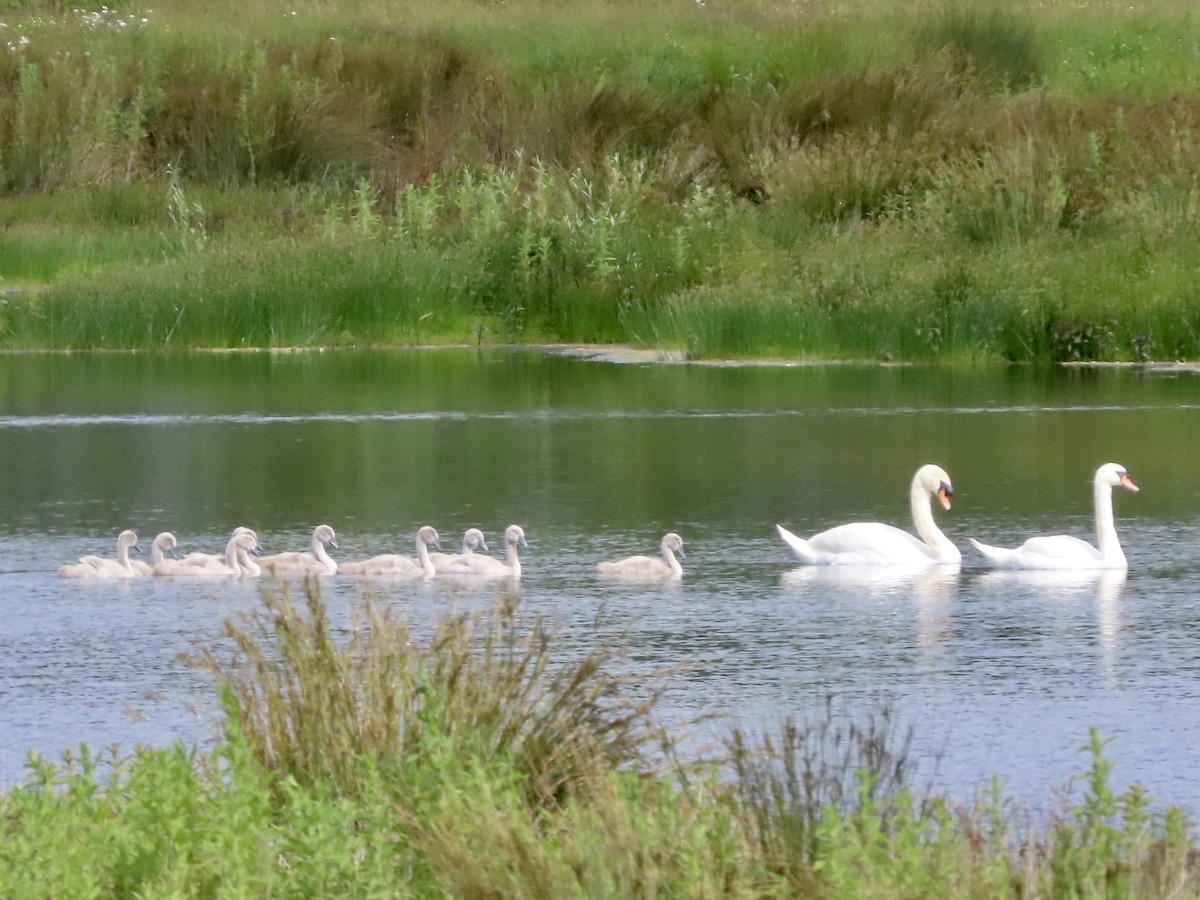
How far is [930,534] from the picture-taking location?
1203 centimetres

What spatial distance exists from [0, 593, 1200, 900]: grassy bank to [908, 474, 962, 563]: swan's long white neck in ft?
18.2

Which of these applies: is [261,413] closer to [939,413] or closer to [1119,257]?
[939,413]

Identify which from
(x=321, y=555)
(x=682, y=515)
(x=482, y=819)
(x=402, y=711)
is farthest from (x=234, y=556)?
(x=482, y=819)

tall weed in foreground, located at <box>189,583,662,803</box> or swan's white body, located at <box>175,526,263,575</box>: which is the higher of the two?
tall weed in foreground, located at <box>189,583,662,803</box>

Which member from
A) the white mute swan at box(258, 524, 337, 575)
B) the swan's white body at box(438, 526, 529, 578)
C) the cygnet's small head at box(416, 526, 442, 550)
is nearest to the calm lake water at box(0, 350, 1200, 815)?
the swan's white body at box(438, 526, 529, 578)

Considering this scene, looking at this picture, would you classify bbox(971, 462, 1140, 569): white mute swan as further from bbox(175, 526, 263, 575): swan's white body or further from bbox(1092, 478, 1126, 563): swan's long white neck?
bbox(175, 526, 263, 575): swan's white body

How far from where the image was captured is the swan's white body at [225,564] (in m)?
11.3

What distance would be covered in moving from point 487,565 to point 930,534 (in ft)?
7.38

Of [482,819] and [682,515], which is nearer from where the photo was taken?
[482,819]

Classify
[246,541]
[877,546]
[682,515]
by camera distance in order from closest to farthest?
A: [246,541]
[877,546]
[682,515]

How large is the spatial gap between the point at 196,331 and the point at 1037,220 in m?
9.00

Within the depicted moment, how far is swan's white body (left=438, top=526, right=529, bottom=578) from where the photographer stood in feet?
37.7

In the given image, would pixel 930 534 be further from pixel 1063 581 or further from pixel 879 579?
pixel 1063 581

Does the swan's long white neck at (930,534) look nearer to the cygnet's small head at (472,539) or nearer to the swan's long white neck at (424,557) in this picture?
the cygnet's small head at (472,539)
